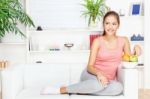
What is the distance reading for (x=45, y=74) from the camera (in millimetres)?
3262

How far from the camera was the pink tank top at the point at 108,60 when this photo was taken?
3.13 meters

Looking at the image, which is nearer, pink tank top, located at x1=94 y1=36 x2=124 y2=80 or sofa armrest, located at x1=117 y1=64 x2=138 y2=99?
sofa armrest, located at x1=117 y1=64 x2=138 y2=99

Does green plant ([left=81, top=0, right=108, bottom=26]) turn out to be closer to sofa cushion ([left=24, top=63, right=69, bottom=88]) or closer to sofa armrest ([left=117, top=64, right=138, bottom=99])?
sofa cushion ([left=24, top=63, right=69, bottom=88])

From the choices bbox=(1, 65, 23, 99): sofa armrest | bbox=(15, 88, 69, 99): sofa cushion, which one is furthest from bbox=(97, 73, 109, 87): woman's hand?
bbox=(1, 65, 23, 99): sofa armrest

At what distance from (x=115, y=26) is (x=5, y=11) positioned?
5.83ft

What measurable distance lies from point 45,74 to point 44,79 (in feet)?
0.17

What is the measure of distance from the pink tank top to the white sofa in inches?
3.4

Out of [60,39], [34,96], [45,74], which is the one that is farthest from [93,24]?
[34,96]

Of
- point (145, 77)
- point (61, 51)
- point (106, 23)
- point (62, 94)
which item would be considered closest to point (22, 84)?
point (62, 94)

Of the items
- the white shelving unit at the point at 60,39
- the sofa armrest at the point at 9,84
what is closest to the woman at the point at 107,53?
the sofa armrest at the point at 9,84

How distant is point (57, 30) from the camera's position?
5.06 m

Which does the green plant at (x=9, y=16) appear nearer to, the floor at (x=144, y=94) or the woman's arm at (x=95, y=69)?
the woman's arm at (x=95, y=69)

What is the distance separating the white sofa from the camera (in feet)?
9.27

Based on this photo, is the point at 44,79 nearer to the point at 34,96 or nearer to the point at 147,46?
the point at 34,96
